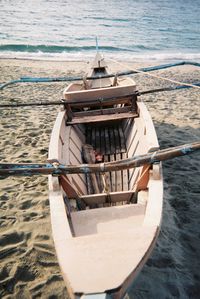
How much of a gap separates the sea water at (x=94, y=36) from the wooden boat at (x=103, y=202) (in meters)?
15.4

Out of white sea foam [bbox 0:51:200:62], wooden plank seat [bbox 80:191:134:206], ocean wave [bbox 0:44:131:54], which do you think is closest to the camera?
wooden plank seat [bbox 80:191:134:206]

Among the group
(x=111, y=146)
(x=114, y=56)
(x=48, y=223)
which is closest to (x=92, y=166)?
(x=48, y=223)

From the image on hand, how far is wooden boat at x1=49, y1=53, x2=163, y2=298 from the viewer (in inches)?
73.3

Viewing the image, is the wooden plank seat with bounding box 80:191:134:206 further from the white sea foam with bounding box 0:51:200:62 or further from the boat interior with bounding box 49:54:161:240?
the white sea foam with bounding box 0:51:200:62

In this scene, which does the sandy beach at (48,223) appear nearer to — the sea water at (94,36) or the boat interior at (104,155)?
the boat interior at (104,155)

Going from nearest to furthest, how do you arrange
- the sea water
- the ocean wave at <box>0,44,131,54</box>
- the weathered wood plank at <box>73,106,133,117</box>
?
the weathered wood plank at <box>73,106,133,117</box>
the sea water
the ocean wave at <box>0,44,131,54</box>

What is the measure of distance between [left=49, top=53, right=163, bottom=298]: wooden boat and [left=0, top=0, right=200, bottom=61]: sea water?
15.4 metres

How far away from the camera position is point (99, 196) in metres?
3.23

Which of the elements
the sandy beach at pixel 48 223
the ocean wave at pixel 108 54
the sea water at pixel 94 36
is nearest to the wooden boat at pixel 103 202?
the sandy beach at pixel 48 223

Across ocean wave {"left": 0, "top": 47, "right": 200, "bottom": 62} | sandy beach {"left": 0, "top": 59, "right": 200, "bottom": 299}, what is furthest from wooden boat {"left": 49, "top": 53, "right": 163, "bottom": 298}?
ocean wave {"left": 0, "top": 47, "right": 200, "bottom": 62}

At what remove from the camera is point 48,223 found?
3.82 meters

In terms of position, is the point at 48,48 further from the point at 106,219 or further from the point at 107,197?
the point at 106,219

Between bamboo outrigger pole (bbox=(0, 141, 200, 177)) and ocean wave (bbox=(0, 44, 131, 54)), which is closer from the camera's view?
bamboo outrigger pole (bbox=(0, 141, 200, 177))

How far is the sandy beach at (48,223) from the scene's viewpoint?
2.95 metres
